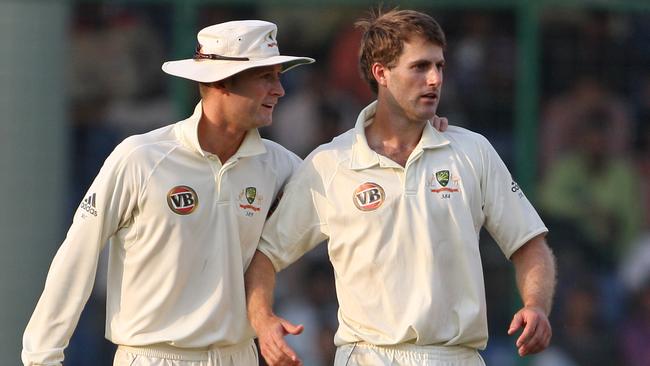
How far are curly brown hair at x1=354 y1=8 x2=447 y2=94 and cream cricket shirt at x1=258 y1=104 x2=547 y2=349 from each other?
29 centimetres

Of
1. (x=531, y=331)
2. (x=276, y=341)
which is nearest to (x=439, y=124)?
(x=531, y=331)

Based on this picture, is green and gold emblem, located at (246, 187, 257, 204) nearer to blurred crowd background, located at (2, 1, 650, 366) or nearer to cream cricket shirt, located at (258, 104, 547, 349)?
cream cricket shirt, located at (258, 104, 547, 349)

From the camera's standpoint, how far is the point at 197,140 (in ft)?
17.6

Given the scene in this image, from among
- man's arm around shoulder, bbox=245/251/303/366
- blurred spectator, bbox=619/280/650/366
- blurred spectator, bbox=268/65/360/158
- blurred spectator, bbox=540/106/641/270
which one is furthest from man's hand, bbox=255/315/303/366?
blurred spectator, bbox=619/280/650/366

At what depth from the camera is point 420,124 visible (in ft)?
17.6

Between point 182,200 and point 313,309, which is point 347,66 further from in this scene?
point 182,200

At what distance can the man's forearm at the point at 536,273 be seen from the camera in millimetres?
5176

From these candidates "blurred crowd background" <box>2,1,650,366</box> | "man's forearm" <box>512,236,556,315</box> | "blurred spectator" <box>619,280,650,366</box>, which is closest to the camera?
"man's forearm" <box>512,236,556,315</box>

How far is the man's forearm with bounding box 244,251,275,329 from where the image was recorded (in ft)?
17.4

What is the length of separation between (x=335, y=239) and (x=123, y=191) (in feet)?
2.58

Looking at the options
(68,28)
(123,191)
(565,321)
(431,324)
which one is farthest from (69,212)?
(431,324)

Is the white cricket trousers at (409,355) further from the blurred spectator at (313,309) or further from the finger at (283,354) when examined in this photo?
the blurred spectator at (313,309)

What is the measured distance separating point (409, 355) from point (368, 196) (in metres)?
0.58

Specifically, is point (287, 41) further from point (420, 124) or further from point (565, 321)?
point (420, 124)
